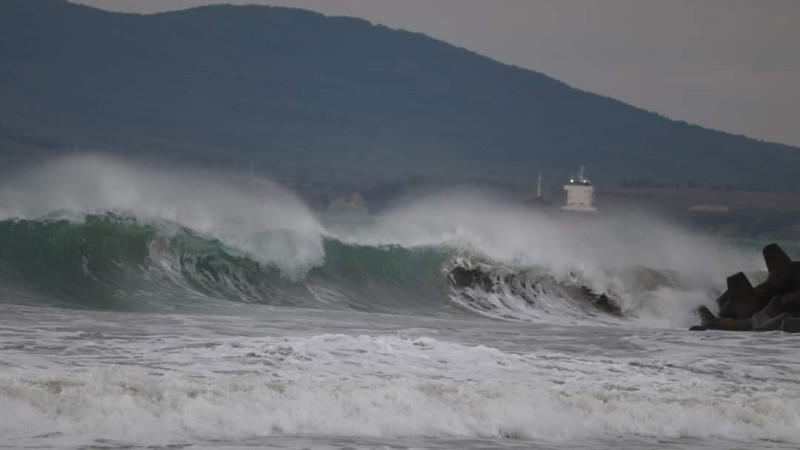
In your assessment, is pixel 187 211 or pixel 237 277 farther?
pixel 187 211

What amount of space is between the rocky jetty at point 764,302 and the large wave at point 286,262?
3.84 m

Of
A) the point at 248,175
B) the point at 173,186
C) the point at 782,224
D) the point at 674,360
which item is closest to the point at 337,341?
the point at 674,360

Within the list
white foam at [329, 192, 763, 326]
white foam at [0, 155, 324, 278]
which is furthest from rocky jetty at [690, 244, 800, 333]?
white foam at [0, 155, 324, 278]

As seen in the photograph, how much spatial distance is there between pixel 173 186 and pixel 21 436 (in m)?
29.4

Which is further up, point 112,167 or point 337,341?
point 112,167

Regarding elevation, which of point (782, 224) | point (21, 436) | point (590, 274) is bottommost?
point (21, 436)

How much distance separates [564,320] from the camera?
26.5 m

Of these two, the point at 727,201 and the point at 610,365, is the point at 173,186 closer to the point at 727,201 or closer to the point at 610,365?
the point at 610,365

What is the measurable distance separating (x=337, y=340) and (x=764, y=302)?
10.6 meters

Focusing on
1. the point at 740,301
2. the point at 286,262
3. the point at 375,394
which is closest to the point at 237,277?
the point at 286,262

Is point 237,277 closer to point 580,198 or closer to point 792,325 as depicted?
point 792,325

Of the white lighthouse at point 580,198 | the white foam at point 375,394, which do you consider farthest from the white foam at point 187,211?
the white lighthouse at point 580,198

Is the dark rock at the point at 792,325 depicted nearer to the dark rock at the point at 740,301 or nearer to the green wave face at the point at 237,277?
the dark rock at the point at 740,301

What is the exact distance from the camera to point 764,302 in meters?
23.9
